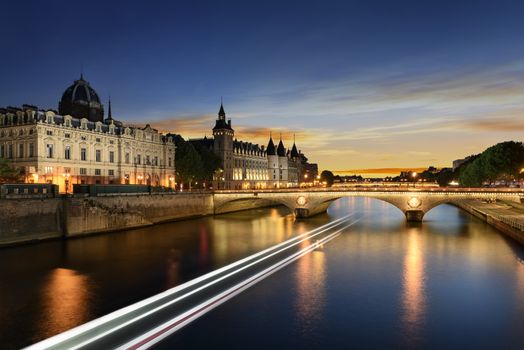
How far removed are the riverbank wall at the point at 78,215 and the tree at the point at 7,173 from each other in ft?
56.1

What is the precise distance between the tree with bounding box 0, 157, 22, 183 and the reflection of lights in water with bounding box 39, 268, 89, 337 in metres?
36.9

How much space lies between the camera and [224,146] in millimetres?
139250

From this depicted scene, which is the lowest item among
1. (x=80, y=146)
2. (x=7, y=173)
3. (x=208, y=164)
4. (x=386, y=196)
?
(x=386, y=196)

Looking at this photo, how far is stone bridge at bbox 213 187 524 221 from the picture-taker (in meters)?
69.9

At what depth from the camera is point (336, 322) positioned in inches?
1006

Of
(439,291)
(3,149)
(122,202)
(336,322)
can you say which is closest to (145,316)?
(336,322)

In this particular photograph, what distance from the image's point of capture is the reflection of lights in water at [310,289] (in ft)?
85.8

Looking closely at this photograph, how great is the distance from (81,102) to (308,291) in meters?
75.6

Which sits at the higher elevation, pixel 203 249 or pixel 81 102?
pixel 81 102

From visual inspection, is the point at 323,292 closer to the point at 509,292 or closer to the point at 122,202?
the point at 509,292

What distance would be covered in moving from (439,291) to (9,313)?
30.1 metres

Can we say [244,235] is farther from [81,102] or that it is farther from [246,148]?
[246,148]

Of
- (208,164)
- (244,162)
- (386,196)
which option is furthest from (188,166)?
(244,162)

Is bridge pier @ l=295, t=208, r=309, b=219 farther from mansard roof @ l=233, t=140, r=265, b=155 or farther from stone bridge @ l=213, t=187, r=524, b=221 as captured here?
mansard roof @ l=233, t=140, r=265, b=155
